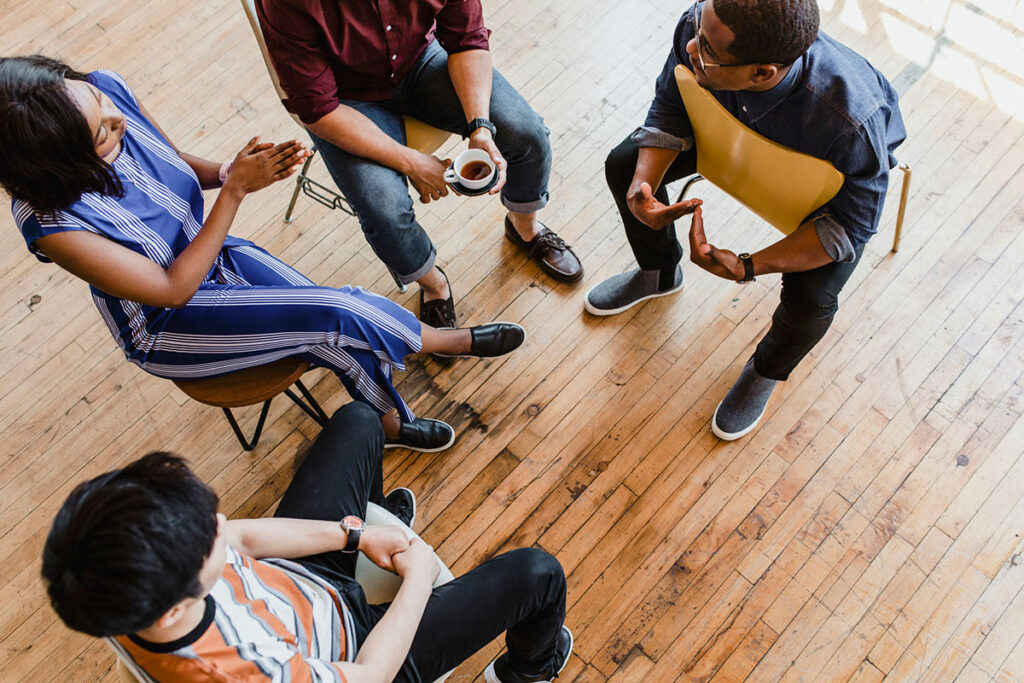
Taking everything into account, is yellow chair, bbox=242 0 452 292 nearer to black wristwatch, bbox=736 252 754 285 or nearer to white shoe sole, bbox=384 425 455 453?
white shoe sole, bbox=384 425 455 453

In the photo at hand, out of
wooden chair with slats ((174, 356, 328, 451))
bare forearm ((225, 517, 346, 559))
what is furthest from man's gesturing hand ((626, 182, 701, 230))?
bare forearm ((225, 517, 346, 559))

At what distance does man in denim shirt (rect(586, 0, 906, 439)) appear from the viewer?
5.44ft

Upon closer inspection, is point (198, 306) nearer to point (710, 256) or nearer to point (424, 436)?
point (424, 436)

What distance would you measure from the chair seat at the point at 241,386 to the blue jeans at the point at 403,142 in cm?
58

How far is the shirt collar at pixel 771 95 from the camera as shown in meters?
1.77

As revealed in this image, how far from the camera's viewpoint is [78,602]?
3.43 ft

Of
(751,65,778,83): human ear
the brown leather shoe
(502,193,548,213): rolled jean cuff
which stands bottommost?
the brown leather shoe

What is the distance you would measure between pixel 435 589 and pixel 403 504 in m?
0.75

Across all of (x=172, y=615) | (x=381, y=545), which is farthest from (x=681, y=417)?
(x=172, y=615)

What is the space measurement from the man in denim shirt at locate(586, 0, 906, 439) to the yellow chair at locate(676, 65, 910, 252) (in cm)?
3

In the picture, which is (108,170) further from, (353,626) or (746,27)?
(746,27)

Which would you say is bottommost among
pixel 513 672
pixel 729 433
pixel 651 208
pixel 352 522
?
pixel 729 433

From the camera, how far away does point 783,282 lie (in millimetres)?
2172

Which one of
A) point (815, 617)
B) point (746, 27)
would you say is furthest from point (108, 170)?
point (815, 617)
